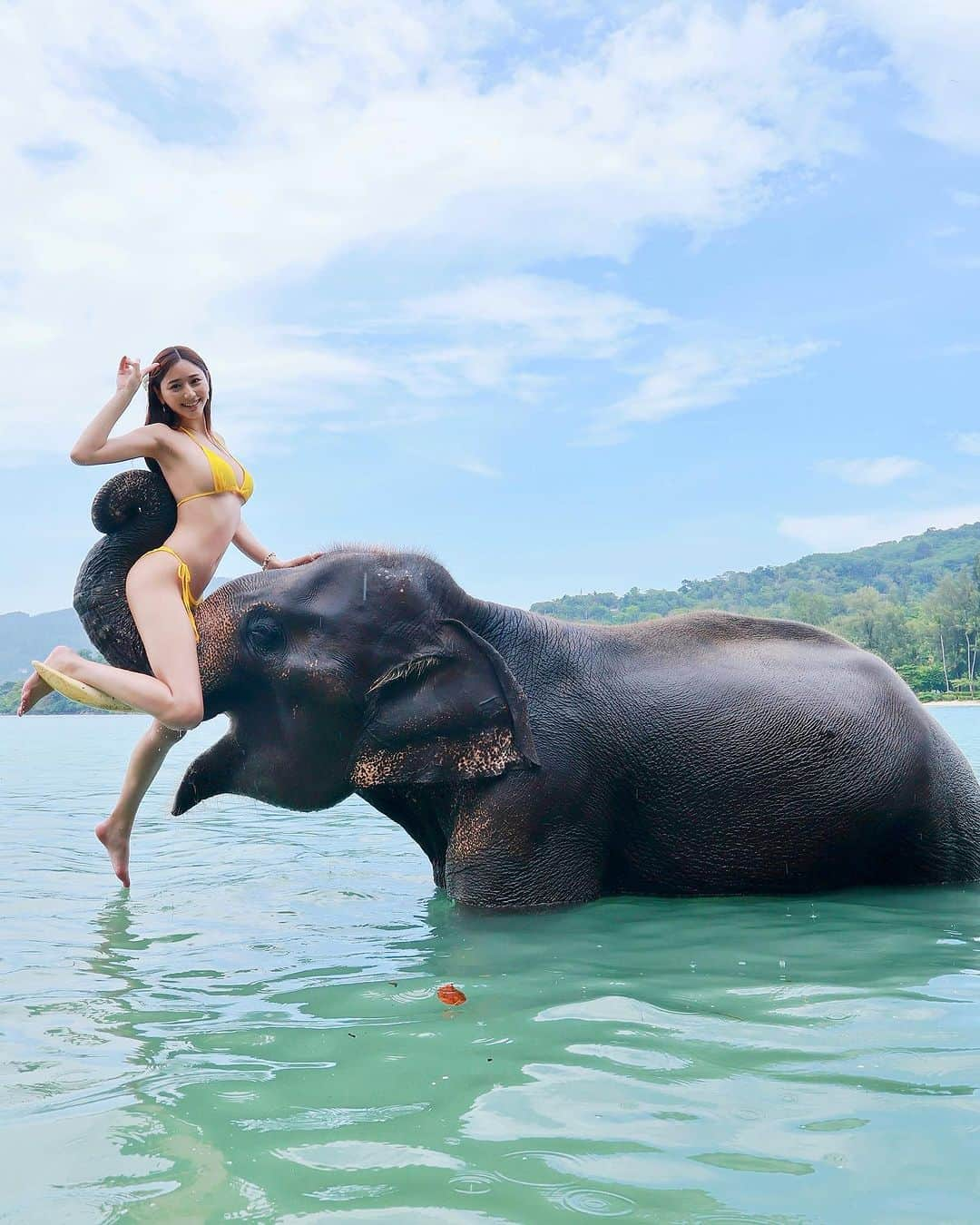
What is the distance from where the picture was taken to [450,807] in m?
5.37

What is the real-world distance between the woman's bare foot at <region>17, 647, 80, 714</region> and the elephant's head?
0.28m

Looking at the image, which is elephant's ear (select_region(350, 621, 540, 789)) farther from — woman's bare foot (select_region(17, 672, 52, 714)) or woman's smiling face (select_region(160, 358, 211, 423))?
woman's smiling face (select_region(160, 358, 211, 423))

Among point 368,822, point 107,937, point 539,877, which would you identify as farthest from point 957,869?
point 368,822

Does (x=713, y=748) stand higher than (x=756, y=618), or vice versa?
(x=756, y=618)

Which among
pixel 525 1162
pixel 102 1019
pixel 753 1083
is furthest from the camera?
pixel 102 1019

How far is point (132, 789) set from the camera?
586cm

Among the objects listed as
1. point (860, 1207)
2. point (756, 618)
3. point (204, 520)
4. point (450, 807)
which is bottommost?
point (860, 1207)

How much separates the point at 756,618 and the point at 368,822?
4.61m

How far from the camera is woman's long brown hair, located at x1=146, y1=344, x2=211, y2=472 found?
5512 millimetres

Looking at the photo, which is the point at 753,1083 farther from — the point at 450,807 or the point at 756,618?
the point at 756,618

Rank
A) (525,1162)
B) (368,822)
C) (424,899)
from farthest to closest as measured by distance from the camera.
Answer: (368,822), (424,899), (525,1162)

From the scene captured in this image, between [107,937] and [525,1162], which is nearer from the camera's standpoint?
[525,1162]

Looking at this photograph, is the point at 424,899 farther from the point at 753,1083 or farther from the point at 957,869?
the point at 753,1083

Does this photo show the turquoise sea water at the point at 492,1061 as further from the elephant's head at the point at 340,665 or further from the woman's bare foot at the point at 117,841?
the elephant's head at the point at 340,665
